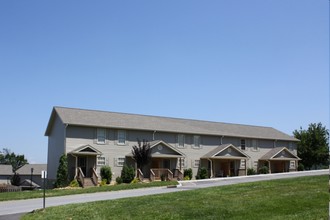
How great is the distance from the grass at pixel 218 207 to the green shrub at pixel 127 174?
1948 cm

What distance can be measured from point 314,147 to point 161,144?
29.5 m

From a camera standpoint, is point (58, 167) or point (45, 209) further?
point (58, 167)

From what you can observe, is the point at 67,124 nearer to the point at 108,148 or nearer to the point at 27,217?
the point at 108,148

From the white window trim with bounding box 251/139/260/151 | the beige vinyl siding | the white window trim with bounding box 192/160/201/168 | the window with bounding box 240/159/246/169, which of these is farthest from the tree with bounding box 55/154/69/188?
the white window trim with bounding box 251/139/260/151

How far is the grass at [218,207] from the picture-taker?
544 inches

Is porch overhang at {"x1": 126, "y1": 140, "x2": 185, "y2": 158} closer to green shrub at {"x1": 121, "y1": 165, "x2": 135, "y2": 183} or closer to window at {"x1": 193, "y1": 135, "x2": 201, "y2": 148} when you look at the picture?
green shrub at {"x1": 121, "y1": 165, "x2": 135, "y2": 183}

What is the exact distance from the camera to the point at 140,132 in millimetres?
42500

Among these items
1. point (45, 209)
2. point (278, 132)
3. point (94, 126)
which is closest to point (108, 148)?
point (94, 126)

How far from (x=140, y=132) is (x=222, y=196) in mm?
24940

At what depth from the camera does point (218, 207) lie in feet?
49.9

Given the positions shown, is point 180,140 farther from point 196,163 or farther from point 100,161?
point 100,161

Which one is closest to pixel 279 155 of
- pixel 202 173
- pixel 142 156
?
pixel 202 173

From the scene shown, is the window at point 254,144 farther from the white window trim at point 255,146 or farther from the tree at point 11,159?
the tree at point 11,159

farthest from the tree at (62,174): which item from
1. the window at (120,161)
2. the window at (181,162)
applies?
the window at (181,162)
